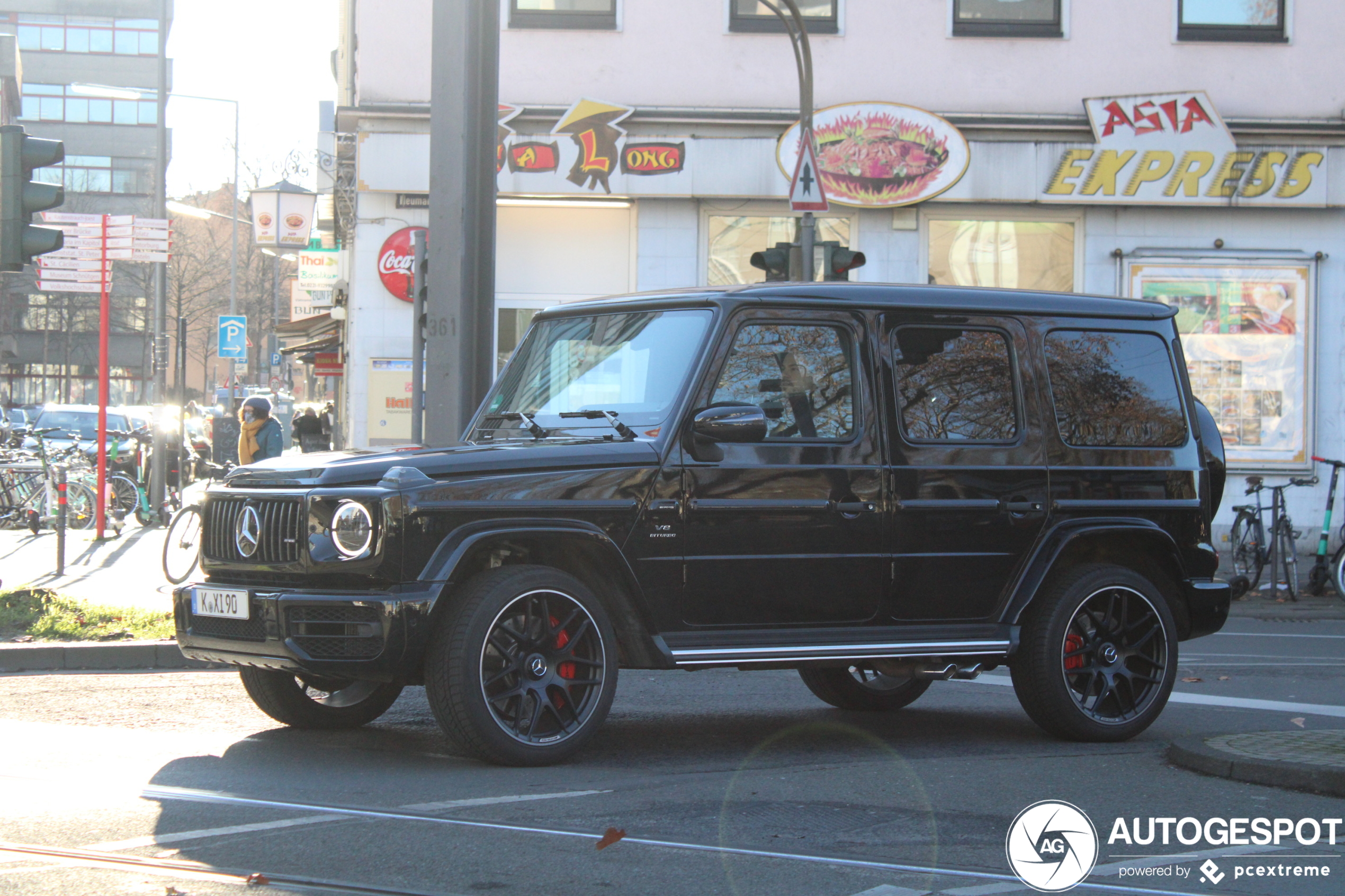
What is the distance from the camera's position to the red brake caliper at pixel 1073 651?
736 cm

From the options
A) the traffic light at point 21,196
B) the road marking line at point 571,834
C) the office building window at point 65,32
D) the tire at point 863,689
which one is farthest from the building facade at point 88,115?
the road marking line at point 571,834

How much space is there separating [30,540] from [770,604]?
15.0 m

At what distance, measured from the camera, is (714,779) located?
6250 millimetres

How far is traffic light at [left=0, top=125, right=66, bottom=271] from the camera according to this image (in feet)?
35.4

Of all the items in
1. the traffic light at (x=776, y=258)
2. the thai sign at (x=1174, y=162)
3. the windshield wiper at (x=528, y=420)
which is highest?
the thai sign at (x=1174, y=162)

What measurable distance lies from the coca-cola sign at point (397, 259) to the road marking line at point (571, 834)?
1343 cm

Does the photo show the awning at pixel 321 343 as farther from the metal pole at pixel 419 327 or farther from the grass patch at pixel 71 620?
the grass patch at pixel 71 620

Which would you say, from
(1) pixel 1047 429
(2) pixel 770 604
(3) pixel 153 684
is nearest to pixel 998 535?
(1) pixel 1047 429

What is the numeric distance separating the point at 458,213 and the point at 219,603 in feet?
17.2

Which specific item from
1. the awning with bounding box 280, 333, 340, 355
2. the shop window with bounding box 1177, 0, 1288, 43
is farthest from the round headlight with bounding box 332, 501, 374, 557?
the awning with bounding box 280, 333, 340, 355

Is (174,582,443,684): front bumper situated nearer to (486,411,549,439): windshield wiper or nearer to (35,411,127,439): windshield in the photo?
(486,411,549,439): windshield wiper

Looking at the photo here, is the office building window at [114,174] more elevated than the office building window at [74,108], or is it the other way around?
the office building window at [74,108]

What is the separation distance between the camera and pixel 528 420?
718 cm

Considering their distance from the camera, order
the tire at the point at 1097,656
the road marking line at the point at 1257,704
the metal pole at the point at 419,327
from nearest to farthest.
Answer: the tire at the point at 1097,656
the road marking line at the point at 1257,704
the metal pole at the point at 419,327
